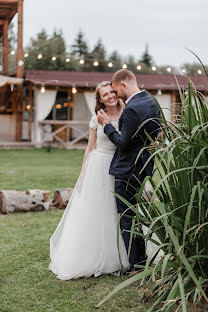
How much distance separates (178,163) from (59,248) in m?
1.59

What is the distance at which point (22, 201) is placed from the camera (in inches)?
259

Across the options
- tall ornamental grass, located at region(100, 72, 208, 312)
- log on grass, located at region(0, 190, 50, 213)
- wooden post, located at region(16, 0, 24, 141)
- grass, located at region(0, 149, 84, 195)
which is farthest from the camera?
wooden post, located at region(16, 0, 24, 141)

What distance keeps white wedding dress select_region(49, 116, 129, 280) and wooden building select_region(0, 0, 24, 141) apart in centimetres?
1399

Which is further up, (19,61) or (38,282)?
(19,61)

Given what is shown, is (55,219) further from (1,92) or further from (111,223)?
(1,92)

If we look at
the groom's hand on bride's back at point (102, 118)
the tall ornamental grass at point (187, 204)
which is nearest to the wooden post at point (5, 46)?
the groom's hand on bride's back at point (102, 118)

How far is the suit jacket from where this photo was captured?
140 inches

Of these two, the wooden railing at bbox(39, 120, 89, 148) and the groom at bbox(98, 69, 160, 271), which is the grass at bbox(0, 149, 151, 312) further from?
the wooden railing at bbox(39, 120, 89, 148)

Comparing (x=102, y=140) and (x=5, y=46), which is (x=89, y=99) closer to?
(x=5, y=46)

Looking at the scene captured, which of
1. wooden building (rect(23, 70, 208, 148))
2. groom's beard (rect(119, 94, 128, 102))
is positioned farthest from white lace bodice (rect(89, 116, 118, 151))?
wooden building (rect(23, 70, 208, 148))

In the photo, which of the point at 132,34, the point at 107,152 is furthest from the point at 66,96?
the point at 132,34

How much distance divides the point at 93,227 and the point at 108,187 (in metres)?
0.35

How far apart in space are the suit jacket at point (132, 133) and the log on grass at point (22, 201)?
305 centimetres

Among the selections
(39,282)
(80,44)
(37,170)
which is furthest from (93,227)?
(80,44)
